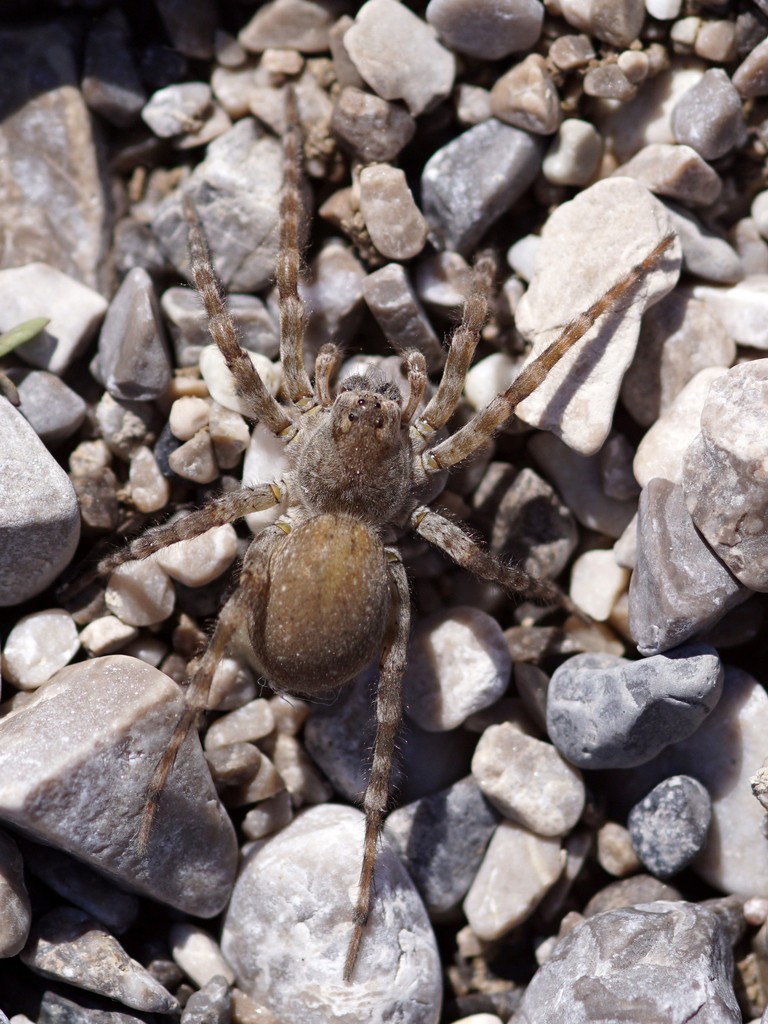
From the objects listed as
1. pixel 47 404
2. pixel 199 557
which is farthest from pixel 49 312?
pixel 199 557

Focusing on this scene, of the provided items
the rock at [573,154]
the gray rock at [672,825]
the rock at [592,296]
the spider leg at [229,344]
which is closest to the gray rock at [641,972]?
the gray rock at [672,825]

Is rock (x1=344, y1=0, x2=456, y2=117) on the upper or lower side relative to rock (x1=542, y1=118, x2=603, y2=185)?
upper

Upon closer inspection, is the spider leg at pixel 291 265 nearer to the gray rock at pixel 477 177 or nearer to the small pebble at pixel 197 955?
the gray rock at pixel 477 177

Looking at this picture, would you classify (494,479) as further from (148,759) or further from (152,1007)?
(152,1007)

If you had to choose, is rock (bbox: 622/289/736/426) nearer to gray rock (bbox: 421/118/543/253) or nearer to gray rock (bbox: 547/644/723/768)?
gray rock (bbox: 421/118/543/253)

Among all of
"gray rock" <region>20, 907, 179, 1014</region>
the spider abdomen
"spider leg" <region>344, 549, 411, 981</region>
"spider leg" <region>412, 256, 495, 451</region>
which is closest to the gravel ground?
"gray rock" <region>20, 907, 179, 1014</region>

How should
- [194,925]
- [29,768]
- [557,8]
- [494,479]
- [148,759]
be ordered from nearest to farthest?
[29,768] → [148,759] → [194,925] → [557,8] → [494,479]

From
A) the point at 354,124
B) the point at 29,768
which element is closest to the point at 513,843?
the point at 29,768

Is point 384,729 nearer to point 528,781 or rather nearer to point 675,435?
point 528,781
